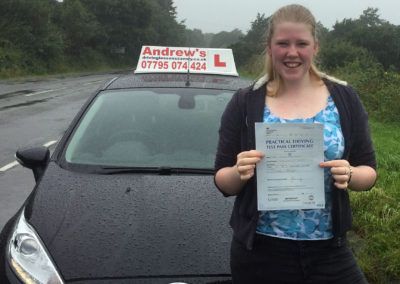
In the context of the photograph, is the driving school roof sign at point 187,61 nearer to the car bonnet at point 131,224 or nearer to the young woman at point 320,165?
the car bonnet at point 131,224

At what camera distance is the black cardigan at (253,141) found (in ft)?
6.73

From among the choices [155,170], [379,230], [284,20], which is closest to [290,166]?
[284,20]

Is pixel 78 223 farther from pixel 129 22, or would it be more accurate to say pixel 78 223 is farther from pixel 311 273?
pixel 129 22

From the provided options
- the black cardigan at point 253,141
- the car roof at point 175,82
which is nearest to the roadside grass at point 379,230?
the car roof at point 175,82

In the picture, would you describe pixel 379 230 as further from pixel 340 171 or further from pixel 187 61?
pixel 340 171

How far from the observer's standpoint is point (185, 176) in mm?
3492

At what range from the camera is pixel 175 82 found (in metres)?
4.41

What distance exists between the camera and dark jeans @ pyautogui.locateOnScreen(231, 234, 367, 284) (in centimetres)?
204

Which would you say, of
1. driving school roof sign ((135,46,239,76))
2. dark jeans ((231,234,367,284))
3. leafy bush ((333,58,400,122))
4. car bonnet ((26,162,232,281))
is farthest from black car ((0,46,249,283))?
leafy bush ((333,58,400,122))

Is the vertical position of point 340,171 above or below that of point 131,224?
above

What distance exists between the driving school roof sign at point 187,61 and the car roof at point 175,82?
0.21 metres

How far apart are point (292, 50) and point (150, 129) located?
78.9 inches

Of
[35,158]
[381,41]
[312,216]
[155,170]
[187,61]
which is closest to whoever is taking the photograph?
[312,216]

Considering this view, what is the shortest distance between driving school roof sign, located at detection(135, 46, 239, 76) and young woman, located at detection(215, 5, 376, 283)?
2.83 m
